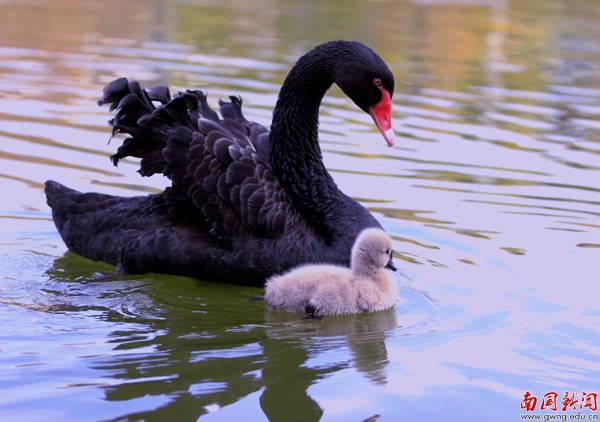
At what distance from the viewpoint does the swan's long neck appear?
6.11 metres

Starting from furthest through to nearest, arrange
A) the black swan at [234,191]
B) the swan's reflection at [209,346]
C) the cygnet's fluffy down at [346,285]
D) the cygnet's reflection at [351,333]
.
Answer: the black swan at [234,191], the cygnet's fluffy down at [346,285], the cygnet's reflection at [351,333], the swan's reflection at [209,346]

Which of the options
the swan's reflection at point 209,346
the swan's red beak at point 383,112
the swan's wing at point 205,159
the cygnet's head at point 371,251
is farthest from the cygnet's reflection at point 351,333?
the swan's red beak at point 383,112

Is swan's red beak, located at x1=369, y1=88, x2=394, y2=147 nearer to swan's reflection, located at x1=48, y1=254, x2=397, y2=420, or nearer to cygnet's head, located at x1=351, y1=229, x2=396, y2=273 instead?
cygnet's head, located at x1=351, y1=229, x2=396, y2=273

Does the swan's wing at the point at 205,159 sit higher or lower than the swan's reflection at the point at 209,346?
higher

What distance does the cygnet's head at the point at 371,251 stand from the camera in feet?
17.9

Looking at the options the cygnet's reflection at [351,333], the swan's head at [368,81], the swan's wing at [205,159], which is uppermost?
the swan's head at [368,81]

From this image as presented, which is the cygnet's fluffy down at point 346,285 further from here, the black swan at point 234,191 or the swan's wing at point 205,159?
the swan's wing at point 205,159

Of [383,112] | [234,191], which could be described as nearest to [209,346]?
[234,191]

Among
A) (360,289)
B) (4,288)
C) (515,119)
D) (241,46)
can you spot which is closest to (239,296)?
(360,289)

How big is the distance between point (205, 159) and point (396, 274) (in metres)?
1.23

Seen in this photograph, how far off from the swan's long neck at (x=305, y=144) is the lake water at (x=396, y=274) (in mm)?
603

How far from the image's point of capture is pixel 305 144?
6246mm

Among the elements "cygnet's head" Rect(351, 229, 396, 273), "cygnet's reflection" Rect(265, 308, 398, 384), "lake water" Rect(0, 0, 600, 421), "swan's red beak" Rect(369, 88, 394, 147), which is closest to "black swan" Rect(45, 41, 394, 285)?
"swan's red beak" Rect(369, 88, 394, 147)

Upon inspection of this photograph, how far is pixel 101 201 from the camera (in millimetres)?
6574
